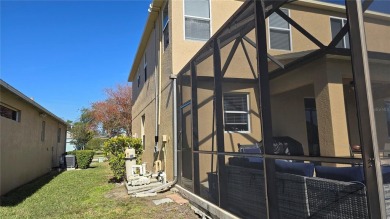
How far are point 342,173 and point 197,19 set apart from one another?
6777 mm

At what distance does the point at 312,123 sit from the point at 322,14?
1449 millimetres

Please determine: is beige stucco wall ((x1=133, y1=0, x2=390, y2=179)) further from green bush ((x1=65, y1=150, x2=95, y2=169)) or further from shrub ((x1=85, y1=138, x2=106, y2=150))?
shrub ((x1=85, y1=138, x2=106, y2=150))

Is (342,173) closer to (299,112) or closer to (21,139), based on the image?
(299,112)

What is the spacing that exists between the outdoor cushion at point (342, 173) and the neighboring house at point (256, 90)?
A: 0.28ft

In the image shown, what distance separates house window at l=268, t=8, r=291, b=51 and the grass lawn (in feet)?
11.7

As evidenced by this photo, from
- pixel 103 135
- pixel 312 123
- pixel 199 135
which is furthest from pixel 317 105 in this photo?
pixel 103 135

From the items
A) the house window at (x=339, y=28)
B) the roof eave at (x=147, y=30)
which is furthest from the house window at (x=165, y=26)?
the house window at (x=339, y=28)

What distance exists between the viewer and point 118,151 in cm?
1016

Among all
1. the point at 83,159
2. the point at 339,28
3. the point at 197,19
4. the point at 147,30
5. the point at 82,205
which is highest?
the point at 147,30

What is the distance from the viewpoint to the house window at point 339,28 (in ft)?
8.12

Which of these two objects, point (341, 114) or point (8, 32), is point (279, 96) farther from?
point (8, 32)

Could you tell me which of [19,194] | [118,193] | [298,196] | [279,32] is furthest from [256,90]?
[19,194]

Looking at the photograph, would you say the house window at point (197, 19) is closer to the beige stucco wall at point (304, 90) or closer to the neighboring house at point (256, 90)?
the neighboring house at point (256, 90)

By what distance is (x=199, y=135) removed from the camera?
6.14 m
